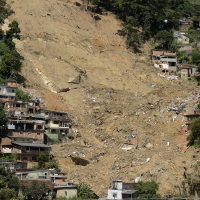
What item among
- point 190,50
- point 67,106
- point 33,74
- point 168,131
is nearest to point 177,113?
point 168,131

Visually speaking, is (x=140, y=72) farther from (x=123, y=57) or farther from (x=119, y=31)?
(x=119, y=31)

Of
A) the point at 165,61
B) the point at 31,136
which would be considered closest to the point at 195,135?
the point at 31,136

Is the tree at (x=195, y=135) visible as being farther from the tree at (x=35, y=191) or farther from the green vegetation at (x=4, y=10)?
the green vegetation at (x=4, y=10)

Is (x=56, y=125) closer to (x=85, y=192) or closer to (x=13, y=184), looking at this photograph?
(x=85, y=192)

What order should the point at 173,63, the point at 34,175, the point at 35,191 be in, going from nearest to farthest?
the point at 35,191
the point at 34,175
the point at 173,63

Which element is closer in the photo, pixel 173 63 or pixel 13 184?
pixel 13 184

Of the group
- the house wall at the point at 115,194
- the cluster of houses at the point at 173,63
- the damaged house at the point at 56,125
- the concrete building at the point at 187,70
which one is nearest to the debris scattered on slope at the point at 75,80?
the damaged house at the point at 56,125
